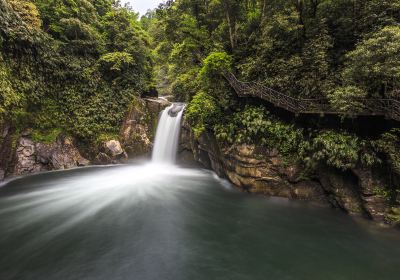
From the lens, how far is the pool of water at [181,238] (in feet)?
23.6

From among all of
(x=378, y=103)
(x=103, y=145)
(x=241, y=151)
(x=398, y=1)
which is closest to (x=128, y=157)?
(x=103, y=145)

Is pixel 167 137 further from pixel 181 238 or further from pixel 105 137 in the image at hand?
pixel 181 238

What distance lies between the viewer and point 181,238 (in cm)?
918

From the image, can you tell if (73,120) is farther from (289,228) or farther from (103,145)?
(289,228)

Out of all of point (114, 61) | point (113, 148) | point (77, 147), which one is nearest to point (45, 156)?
point (77, 147)

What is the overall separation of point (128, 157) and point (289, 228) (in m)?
15.4

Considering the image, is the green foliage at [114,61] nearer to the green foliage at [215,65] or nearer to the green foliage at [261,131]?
the green foliage at [215,65]

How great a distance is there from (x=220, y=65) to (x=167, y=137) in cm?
926

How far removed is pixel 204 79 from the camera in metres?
15.5

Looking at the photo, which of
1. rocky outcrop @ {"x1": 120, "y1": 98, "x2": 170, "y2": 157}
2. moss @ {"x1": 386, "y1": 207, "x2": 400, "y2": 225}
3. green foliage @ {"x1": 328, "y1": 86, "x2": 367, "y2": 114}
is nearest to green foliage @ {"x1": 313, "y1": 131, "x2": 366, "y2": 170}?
green foliage @ {"x1": 328, "y1": 86, "x2": 367, "y2": 114}

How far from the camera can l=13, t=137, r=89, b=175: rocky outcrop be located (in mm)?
16484

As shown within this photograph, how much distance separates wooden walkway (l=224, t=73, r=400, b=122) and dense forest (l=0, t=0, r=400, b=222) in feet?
1.38

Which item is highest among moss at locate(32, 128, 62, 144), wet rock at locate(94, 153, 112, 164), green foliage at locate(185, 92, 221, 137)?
green foliage at locate(185, 92, 221, 137)

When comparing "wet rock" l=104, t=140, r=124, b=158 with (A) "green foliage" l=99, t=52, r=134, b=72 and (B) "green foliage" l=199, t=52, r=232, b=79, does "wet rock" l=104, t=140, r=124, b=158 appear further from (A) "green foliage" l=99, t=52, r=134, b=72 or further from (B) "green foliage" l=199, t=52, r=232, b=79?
(B) "green foliage" l=199, t=52, r=232, b=79
